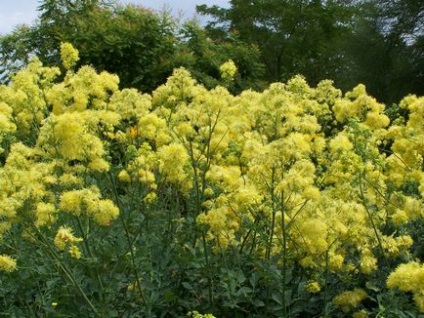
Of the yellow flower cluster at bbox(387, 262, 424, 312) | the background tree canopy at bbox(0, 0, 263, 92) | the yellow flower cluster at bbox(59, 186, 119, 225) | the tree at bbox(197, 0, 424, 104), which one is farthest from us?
the tree at bbox(197, 0, 424, 104)

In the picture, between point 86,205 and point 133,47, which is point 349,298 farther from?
point 133,47

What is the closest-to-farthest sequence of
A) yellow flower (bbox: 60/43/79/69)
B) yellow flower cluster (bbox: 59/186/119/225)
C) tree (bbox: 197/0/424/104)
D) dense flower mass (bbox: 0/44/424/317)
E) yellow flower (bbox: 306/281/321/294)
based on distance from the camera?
yellow flower cluster (bbox: 59/186/119/225) < dense flower mass (bbox: 0/44/424/317) < yellow flower (bbox: 306/281/321/294) < yellow flower (bbox: 60/43/79/69) < tree (bbox: 197/0/424/104)

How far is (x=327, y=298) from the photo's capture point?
12.7ft

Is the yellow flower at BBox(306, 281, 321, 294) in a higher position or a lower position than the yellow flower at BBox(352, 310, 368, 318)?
higher

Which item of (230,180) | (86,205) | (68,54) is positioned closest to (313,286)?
(230,180)

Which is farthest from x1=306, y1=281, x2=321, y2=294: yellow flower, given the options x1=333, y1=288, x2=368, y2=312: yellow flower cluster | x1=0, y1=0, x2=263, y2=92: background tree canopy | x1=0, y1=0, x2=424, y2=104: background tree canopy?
x1=0, y1=0, x2=263, y2=92: background tree canopy

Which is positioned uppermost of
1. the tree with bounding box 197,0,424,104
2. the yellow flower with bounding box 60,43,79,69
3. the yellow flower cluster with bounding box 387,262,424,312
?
the yellow flower with bounding box 60,43,79,69

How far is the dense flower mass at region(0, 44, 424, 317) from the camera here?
343 centimetres

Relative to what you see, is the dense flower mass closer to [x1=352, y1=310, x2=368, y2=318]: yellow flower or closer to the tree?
[x1=352, y1=310, x2=368, y2=318]: yellow flower

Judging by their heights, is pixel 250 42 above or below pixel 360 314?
below

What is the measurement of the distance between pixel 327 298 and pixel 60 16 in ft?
30.3

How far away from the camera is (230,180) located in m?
3.94

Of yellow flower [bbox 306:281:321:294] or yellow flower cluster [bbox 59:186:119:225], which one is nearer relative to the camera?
yellow flower cluster [bbox 59:186:119:225]

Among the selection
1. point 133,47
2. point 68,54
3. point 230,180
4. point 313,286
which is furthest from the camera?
point 133,47
